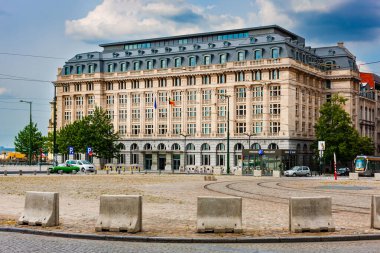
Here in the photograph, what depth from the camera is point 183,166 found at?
96.1 meters

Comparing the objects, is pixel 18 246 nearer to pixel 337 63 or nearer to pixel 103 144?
pixel 103 144

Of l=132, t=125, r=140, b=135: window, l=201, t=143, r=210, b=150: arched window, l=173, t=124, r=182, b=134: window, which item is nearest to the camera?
l=201, t=143, r=210, b=150: arched window

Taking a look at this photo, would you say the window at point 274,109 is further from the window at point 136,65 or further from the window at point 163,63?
the window at point 136,65

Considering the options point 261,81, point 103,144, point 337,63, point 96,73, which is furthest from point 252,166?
point 96,73

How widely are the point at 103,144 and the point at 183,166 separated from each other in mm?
13359

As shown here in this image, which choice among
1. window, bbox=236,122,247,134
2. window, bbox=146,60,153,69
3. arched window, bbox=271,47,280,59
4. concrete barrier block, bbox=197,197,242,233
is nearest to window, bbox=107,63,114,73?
window, bbox=146,60,153,69

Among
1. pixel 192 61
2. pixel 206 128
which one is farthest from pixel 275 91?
pixel 192 61

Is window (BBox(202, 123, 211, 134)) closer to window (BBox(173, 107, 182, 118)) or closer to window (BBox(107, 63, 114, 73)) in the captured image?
window (BBox(173, 107, 182, 118))

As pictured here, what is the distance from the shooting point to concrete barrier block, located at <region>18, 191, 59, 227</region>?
49.8 ft

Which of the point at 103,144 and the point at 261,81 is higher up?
the point at 261,81

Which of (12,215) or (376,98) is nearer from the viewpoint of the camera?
(12,215)

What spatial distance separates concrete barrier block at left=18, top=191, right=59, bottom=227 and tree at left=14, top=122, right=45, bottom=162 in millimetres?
118407

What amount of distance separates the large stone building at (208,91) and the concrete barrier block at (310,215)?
71323 millimetres

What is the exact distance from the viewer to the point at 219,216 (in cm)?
1419
